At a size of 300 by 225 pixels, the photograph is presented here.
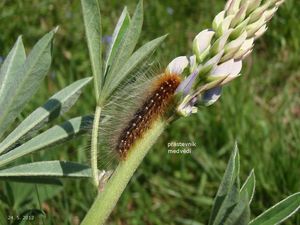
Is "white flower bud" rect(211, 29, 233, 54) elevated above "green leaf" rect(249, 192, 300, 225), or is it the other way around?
"white flower bud" rect(211, 29, 233, 54)

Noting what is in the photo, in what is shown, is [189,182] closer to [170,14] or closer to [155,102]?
[170,14]

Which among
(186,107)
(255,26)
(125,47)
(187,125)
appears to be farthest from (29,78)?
(187,125)

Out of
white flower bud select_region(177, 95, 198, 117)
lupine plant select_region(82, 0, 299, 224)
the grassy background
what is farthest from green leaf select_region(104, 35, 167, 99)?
the grassy background

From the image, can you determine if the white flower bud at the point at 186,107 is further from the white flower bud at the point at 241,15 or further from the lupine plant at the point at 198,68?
the white flower bud at the point at 241,15

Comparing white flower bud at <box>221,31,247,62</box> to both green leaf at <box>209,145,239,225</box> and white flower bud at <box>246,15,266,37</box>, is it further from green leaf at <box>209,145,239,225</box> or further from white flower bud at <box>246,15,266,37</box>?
green leaf at <box>209,145,239,225</box>

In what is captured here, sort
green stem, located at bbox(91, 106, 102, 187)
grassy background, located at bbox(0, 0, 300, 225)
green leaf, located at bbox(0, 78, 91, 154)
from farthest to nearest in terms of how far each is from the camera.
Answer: grassy background, located at bbox(0, 0, 300, 225) → green leaf, located at bbox(0, 78, 91, 154) → green stem, located at bbox(91, 106, 102, 187)

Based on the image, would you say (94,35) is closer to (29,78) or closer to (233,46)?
(29,78)
